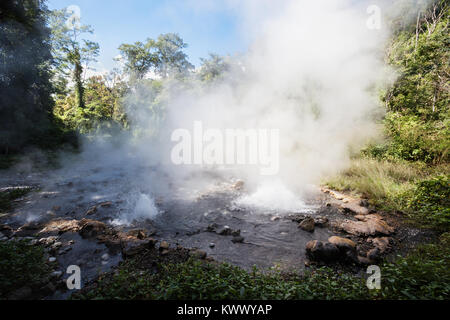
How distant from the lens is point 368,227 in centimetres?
356

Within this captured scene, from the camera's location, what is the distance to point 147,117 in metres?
17.1

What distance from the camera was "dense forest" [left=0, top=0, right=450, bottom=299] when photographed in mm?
2033

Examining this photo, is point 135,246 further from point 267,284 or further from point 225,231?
point 267,284

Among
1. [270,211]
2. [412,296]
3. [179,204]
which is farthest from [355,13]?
[179,204]

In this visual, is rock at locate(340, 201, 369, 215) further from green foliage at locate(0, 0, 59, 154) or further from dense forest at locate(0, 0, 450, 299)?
green foliage at locate(0, 0, 59, 154)

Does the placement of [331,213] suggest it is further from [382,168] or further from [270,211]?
[382,168]

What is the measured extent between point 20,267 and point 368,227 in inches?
229

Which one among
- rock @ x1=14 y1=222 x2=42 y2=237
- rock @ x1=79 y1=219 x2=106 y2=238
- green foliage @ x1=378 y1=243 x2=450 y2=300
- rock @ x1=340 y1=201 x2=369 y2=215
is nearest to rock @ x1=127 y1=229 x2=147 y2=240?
rock @ x1=79 y1=219 x2=106 y2=238

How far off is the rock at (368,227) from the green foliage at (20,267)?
16.9ft

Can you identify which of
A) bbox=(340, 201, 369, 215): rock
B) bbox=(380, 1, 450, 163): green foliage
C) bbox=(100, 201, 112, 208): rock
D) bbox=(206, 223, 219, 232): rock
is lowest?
bbox=(206, 223, 219, 232): rock

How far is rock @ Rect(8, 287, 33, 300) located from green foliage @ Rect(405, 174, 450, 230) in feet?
A: 20.6

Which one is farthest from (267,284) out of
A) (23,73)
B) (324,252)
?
(23,73)

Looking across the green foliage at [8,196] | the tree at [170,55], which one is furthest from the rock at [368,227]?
the tree at [170,55]
